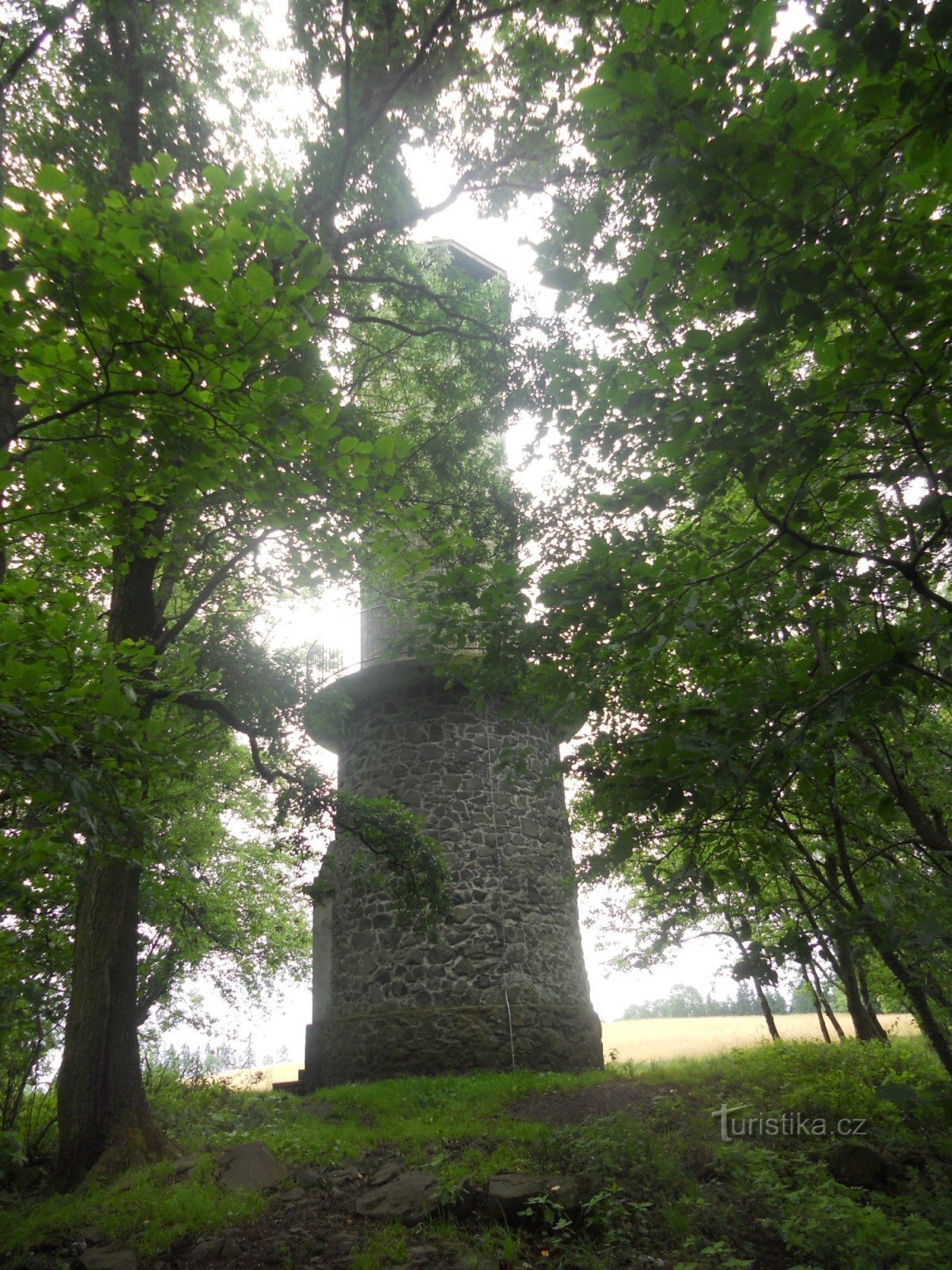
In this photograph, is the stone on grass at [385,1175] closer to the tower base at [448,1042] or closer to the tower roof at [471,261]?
the tower base at [448,1042]

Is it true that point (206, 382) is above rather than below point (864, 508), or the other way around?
above

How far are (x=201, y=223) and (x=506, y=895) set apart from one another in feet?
32.5

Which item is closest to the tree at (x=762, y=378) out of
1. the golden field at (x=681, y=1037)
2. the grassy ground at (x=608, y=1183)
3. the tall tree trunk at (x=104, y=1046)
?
the grassy ground at (x=608, y=1183)

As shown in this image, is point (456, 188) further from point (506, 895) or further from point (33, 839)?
point (506, 895)

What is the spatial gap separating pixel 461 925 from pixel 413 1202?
584 centimetres

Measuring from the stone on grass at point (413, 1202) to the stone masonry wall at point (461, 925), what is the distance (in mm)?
4402

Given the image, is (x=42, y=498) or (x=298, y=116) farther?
(x=298, y=116)

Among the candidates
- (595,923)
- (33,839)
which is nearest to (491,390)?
(33,839)

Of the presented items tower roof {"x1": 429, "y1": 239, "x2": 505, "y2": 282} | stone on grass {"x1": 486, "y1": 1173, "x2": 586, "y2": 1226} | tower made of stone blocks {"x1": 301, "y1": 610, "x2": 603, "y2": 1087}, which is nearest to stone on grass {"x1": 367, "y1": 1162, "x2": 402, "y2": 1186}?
stone on grass {"x1": 486, "y1": 1173, "x2": 586, "y2": 1226}

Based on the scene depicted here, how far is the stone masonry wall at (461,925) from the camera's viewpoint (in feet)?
34.3

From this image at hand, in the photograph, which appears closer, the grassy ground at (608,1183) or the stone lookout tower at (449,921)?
the grassy ground at (608,1183)

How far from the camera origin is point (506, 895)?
447 inches

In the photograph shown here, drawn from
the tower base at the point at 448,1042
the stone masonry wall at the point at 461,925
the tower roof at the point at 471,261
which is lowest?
the tower base at the point at 448,1042

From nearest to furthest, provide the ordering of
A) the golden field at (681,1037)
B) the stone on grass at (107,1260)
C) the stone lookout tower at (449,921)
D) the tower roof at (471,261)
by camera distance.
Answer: the stone on grass at (107,1260), the stone lookout tower at (449,921), the golden field at (681,1037), the tower roof at (471,261)
